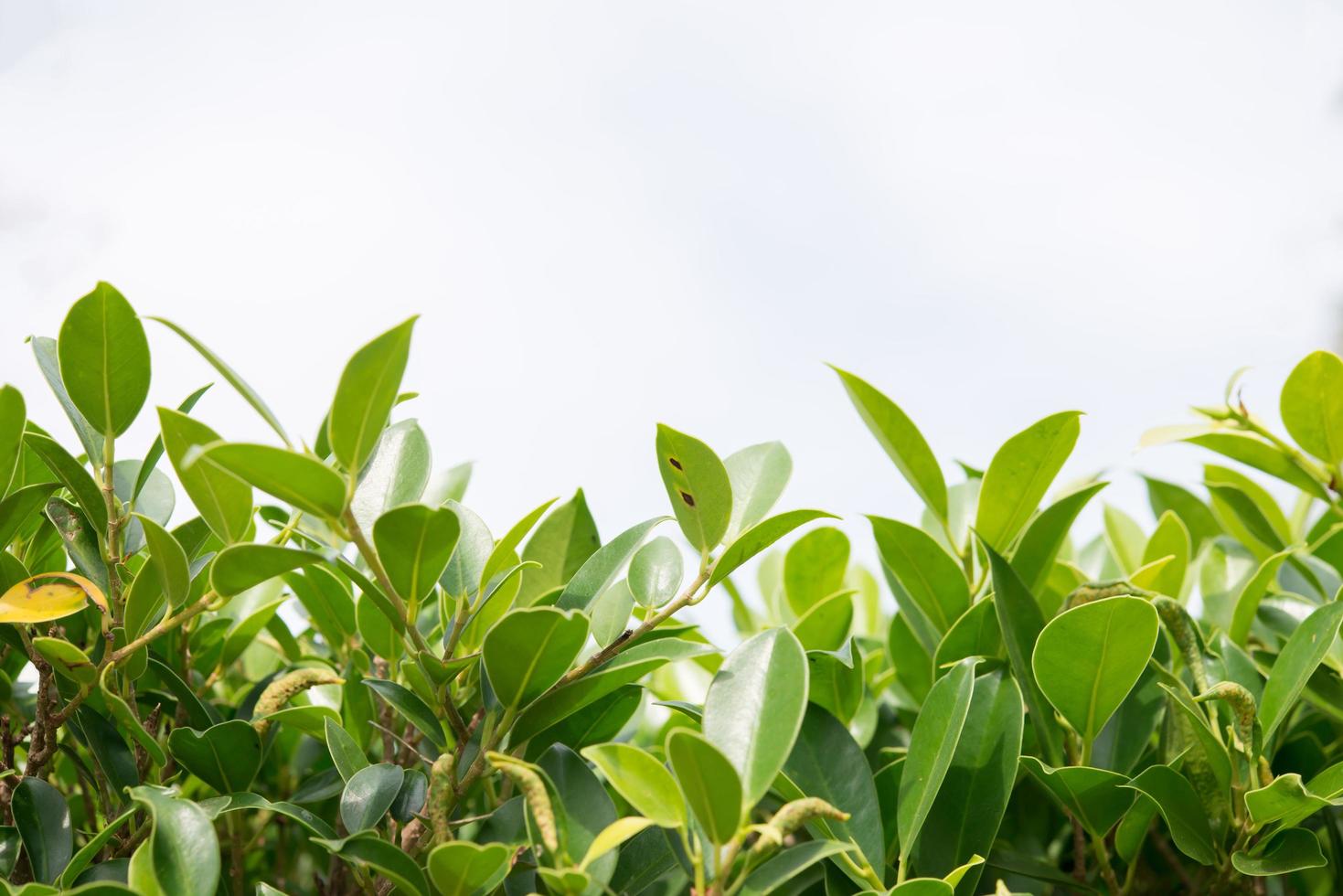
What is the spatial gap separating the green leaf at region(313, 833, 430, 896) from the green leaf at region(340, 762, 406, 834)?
0.11 feet

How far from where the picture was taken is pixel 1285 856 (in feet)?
2.04

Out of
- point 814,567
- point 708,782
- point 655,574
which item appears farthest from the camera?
point 814,567

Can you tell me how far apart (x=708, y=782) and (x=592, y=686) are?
0.46 ft

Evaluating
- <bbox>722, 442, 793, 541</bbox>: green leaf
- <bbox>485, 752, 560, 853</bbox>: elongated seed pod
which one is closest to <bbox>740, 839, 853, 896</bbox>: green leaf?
<bbox>485, 752, 560, 853</bbox>: elongated seed pod

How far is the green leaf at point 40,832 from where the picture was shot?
62 centimetres

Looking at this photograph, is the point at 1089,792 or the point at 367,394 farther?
the point at 1089,792

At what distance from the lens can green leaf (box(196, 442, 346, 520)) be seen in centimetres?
45

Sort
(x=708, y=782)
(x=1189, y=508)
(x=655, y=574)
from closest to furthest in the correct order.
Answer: (x=708, y=782) → (x=655, y=574) → (x=1189, y=508)

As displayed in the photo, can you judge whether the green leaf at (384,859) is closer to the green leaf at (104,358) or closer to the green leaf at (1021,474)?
the green leaf at (104,358)

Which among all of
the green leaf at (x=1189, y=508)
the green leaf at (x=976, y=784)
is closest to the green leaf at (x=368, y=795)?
the green leaf at (x=976, y=784)

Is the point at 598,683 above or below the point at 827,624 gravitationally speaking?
above

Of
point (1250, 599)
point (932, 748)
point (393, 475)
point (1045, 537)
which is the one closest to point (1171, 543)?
point (1250, 599)

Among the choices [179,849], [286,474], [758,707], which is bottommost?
[758,707]

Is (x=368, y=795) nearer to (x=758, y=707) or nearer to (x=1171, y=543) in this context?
(x=758, y=707)
